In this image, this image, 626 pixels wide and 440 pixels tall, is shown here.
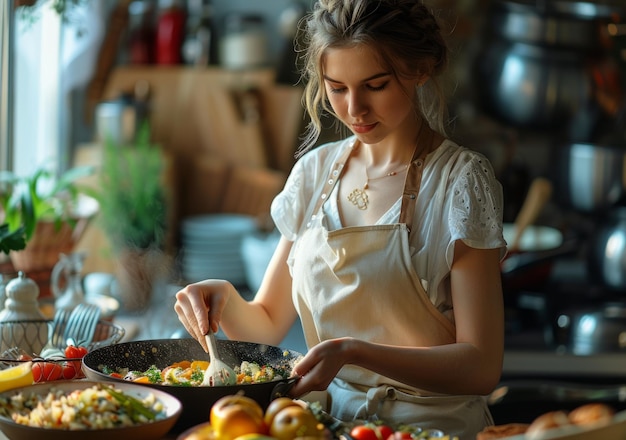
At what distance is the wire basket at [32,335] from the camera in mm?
1858

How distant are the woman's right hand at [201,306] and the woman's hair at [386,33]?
0.42m

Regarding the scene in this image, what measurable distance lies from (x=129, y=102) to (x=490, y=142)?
1482mm

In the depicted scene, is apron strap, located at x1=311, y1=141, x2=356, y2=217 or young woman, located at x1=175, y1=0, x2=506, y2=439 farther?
apron strap, located at x1=311, y1=141, x2=356, y2=217

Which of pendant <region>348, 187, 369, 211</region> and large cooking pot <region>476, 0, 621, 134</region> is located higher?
large cooking pot <region>476, 0, 621, 134</region>

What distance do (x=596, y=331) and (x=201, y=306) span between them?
1581 millimetres

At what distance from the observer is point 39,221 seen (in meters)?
2.45

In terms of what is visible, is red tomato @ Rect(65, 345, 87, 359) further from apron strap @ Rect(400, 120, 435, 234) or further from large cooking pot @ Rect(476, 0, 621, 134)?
large cooking pot @ Rect(476, 0, 621, 134)

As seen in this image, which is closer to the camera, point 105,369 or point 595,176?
point 105,369

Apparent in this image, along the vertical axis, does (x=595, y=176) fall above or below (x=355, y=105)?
below

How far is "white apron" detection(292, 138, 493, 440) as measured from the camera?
1693 mm

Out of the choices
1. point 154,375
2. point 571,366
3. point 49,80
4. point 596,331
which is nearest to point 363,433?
point 154,375

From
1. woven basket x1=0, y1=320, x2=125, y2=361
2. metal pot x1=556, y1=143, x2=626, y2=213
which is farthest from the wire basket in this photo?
metal pot x1=556, y1=143, x2=626, y2=213

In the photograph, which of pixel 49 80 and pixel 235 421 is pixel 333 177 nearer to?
pixel 235 421

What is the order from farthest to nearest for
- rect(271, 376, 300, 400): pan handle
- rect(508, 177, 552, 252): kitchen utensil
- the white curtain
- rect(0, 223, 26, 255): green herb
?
1. the white curtain
2. rect(508, 177, 552, 252): kitchen utensil
3. rect(0, 223, 26, 255): green herb
4. rect(271, 376, 300, 400): pan handle
